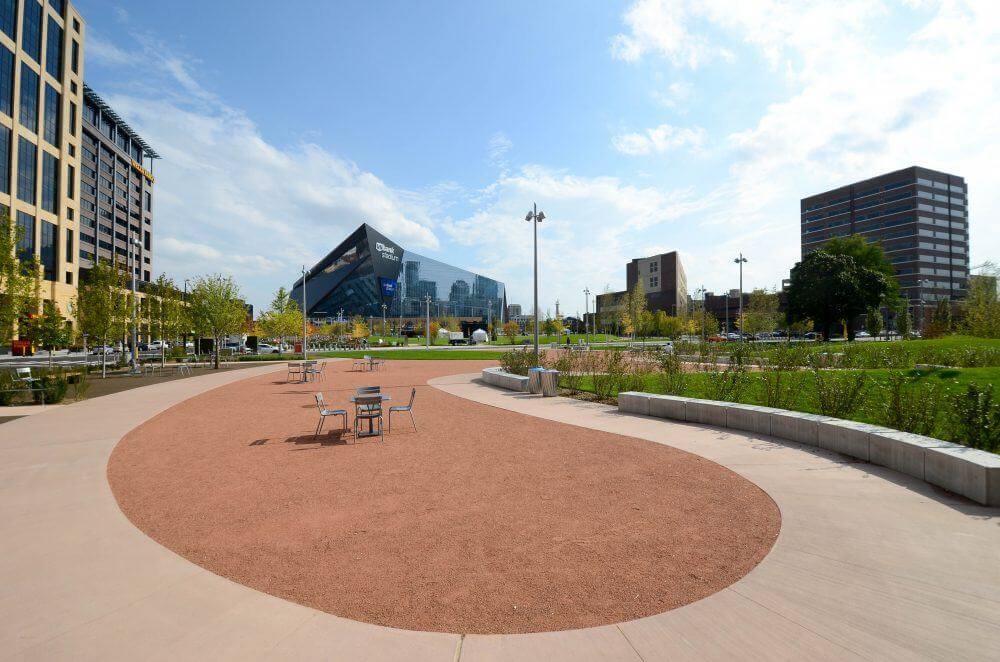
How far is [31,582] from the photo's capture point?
3.69 m

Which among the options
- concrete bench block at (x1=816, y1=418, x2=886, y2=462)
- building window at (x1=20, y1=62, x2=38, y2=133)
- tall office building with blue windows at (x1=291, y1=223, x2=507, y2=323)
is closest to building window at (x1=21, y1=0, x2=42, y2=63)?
building window at (x1=20, y1=62, x2=38, y2=133)

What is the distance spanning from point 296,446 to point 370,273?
11785 cm

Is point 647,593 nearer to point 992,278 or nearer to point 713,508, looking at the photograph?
point 713,508

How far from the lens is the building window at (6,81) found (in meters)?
39.8

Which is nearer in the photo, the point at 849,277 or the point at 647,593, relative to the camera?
the point at 647,593

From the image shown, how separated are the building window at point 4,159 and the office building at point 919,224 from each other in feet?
426

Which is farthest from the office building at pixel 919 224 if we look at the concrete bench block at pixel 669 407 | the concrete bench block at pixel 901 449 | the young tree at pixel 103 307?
the young tree at pixel 103 307

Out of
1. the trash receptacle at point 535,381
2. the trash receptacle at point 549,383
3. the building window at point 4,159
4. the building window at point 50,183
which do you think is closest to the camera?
the trash receptacle at point 549,383

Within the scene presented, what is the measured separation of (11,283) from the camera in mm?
15875

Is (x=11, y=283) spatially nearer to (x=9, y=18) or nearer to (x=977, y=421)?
(x=977, y=421)

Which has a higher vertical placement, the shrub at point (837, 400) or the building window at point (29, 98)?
the building window at point (29, 98)

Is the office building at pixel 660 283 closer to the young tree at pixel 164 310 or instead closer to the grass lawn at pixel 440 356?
the grass lawn at pixel 440 356

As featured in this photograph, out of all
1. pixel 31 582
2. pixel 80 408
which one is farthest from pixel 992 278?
pixel 80 408

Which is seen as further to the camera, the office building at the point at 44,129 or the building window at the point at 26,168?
the building window at the point at 26,168
